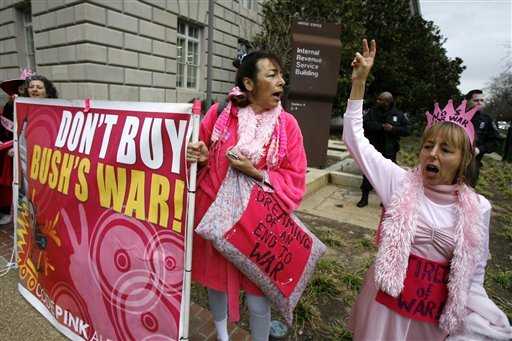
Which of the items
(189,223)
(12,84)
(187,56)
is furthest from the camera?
(187,56)

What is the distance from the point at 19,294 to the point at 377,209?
15.7 feet

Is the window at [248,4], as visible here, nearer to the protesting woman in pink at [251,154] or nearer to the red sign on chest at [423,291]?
the protesting woman in pink at [251,154]

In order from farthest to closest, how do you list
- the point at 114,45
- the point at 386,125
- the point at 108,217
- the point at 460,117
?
the point at 114,45
the point at 386,125
the point at 108,217
the point at 460,117

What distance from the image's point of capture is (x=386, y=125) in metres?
4.96

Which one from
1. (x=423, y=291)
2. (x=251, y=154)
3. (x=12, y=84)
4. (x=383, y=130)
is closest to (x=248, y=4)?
(x=383, y=130)

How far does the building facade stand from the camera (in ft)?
27.1

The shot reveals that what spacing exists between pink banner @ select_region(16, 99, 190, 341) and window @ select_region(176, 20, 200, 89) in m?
9.49

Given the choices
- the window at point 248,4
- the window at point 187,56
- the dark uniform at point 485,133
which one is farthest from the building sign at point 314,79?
the window at point 248,4

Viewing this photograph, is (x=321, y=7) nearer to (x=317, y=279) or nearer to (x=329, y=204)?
(x=329, y=204)

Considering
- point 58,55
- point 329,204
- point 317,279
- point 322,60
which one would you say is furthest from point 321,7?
point 317,279

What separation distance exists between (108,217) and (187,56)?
1054 cm

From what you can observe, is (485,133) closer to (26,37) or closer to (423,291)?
(423,291)

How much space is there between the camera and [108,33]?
333 inches

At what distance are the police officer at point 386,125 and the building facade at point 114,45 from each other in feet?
21.9
